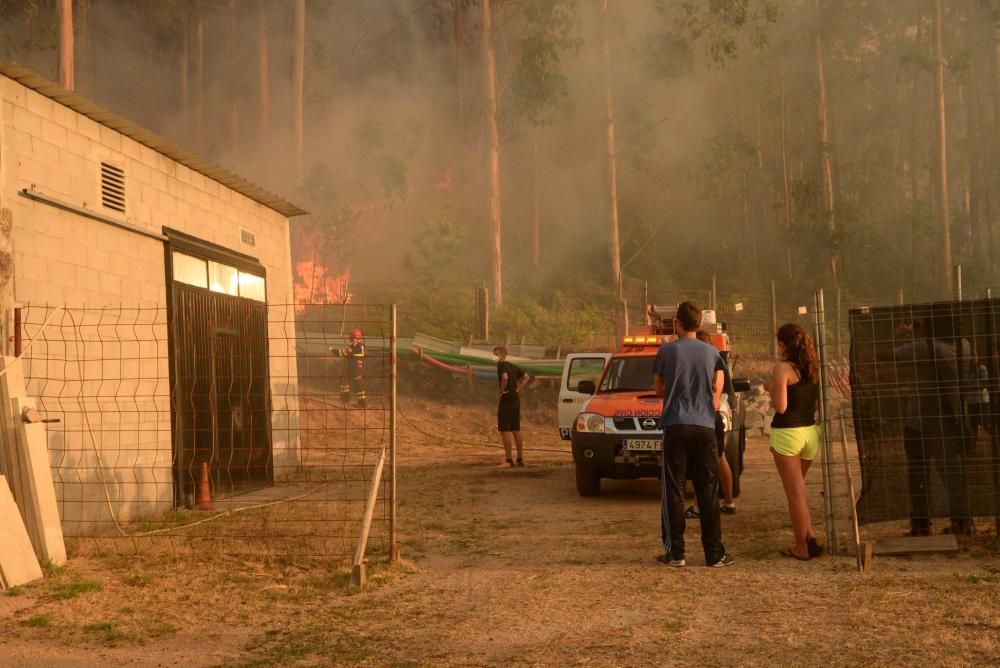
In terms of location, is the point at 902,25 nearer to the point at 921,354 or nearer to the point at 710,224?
the point at 710,224

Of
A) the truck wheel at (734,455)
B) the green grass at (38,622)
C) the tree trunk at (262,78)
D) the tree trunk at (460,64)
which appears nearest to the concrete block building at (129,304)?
the green grass at (38,622)

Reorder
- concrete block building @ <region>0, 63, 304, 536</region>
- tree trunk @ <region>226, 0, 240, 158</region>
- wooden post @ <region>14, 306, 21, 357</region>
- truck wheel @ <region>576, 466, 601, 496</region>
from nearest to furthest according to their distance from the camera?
1. wooden post @ <region>14, 306, 21, 357</region>
2. concrete block building @ <region>0, 63, 304, 536</region>
3. truck wheel @ <region>576, 466, 601, 496</region>
4. tree trunk @ <region>226, 0, 240, 158</region>

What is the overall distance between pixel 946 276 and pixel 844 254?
7244 mm

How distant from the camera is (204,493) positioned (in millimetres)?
10680

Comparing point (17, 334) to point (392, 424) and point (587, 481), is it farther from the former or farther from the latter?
point (587, 481)

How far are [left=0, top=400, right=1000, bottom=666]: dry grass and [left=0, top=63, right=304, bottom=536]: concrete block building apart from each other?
73.9 inches

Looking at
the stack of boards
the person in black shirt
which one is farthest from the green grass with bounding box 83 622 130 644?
the person in black shirt

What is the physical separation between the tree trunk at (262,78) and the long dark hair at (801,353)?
38.0m

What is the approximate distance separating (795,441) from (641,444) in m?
3.61

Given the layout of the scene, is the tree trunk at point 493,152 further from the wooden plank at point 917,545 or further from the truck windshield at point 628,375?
the wooden plank at point 917,545

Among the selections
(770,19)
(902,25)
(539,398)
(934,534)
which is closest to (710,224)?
(902,25)

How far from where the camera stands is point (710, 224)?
57.4m

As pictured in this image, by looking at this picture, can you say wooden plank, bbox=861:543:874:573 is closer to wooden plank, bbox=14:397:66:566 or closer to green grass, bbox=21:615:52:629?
green grass, bbox=21:615:52:629

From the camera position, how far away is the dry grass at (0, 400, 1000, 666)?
5.10 metres
